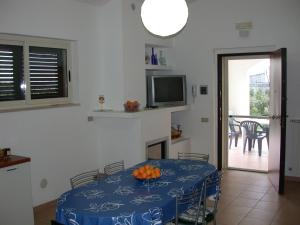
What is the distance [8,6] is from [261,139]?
4.79 m

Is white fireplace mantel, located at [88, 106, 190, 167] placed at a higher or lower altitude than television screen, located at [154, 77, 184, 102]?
lower

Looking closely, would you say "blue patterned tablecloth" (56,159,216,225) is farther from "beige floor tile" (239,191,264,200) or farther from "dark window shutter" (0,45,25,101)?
"dark window shutter" (0,45,25,101)

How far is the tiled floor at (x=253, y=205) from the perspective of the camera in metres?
3.99

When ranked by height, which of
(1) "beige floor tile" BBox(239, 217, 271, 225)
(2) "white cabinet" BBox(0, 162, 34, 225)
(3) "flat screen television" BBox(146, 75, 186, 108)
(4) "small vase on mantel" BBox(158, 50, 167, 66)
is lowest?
(1) "beige floor tile" BBox(239, 217, 271, 225)

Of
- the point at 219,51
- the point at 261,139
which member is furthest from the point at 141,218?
the point at 261,139

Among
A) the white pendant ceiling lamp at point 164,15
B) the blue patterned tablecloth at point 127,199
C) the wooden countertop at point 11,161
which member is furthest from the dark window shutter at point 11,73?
the white pendant ceiling lamp at point 164,15

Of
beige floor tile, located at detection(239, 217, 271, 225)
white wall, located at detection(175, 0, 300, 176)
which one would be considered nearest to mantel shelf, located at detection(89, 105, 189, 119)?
white wall, located at detection(175, 0, 300, 176)

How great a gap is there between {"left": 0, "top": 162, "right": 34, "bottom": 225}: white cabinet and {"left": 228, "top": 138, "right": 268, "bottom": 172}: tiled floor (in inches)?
150

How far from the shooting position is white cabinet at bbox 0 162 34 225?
3.36 metres

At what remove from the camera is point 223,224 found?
388cm

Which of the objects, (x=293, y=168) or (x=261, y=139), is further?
(x=261, y=139)

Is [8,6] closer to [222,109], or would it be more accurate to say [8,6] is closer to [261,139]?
[222,109]

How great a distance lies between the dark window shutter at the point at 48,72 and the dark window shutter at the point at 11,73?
0.15 metres

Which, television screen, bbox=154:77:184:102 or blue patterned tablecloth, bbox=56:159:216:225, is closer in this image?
blue patterned tablecloth, bbox=56:159:216:225
